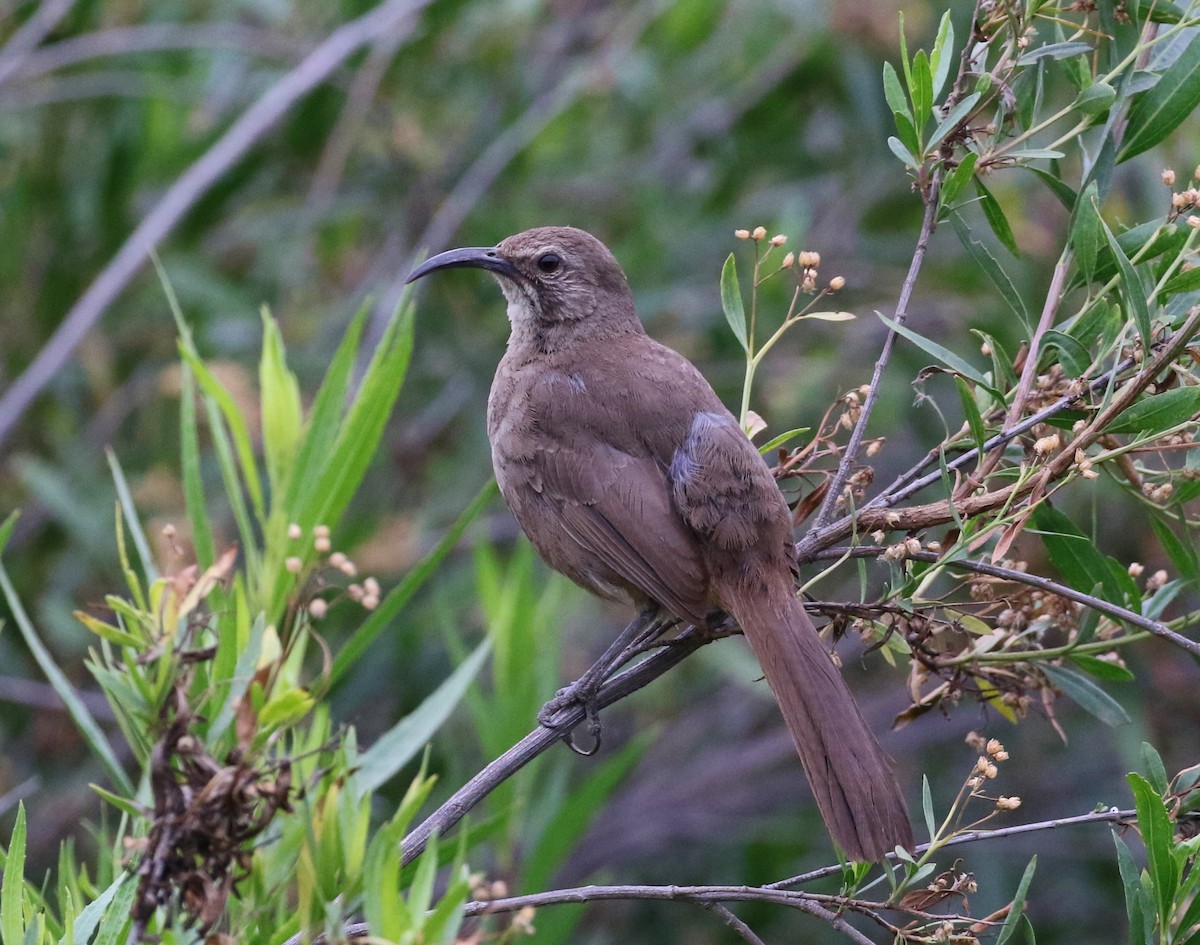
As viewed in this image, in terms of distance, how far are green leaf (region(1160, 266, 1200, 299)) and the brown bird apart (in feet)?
3.47

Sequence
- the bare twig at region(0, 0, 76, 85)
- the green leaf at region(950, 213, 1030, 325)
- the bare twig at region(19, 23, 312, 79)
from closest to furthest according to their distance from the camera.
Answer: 1. the green leaf at region(950, 213, 1030, 325)
2. the bare twig at region(0, 0, 76, 85)
3. the bare twig at region(19, 23, 312, 79)

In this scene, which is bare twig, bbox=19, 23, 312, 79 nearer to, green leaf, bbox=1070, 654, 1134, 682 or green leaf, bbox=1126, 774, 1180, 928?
green leaf, bbox=1070, 654, 1134, 682

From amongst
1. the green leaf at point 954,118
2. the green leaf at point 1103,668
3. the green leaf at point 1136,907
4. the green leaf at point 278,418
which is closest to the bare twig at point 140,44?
the green leaf at point 278,418

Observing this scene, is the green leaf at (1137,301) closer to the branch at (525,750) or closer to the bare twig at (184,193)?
the branch at (525,750)

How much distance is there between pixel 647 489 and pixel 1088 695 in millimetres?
1338

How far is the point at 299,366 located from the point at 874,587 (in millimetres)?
2615

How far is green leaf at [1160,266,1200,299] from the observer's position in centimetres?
249

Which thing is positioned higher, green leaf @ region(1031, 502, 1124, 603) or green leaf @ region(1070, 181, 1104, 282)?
green leaf @ region(1070, 181, 1104, 282)

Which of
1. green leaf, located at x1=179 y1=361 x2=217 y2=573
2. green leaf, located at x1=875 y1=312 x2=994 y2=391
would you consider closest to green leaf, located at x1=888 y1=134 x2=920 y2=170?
green leaf, located at x1=875 y1=312 x2=994 y2=391

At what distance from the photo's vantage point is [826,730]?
2.96 metres

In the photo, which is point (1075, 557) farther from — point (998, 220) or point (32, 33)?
point (32, 33)

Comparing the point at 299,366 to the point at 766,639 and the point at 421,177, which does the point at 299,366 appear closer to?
the point at 421,177

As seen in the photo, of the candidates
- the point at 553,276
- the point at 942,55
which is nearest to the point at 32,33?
the point at 553,276

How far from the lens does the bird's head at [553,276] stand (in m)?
4.44
